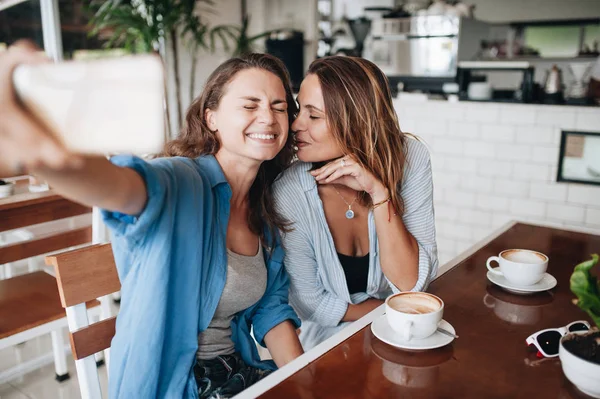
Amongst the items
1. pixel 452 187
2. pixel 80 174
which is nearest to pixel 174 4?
pixel 452 187

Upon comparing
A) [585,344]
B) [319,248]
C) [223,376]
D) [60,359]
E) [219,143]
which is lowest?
[60,359]

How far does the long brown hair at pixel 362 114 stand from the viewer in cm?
155

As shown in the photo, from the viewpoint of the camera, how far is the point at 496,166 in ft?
12.1

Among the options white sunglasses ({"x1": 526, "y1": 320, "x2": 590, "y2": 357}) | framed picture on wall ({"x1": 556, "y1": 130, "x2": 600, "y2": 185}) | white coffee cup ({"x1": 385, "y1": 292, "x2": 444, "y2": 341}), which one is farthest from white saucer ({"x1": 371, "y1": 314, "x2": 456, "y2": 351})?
framed picture on wall ({"x1": 556, "y1": 130, "x2": 600, "y2": 185})

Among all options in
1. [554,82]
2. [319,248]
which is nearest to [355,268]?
[319,248]

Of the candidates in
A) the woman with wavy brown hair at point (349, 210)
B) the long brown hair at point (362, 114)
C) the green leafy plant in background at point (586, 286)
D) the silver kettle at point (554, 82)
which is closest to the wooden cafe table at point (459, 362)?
the green leafy plant in background at point (586, 286)

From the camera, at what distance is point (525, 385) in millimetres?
890

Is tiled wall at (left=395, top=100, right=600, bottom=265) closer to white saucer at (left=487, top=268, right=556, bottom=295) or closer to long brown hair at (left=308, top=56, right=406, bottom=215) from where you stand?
long brown hair at (left=308, top=56, right=406, bottom=215)

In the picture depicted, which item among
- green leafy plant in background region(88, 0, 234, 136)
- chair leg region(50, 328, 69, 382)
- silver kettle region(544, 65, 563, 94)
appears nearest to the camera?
chair leg region(50, 328, 69, 382)

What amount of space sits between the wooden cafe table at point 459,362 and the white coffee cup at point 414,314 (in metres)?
0.04

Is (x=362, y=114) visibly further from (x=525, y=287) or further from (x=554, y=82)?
(x=554, y=82)

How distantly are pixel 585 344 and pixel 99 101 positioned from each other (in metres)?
0.82

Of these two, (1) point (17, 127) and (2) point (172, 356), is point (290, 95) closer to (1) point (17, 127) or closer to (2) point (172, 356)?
(2) point (172, 356)

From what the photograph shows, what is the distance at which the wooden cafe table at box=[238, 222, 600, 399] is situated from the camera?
0.88m
